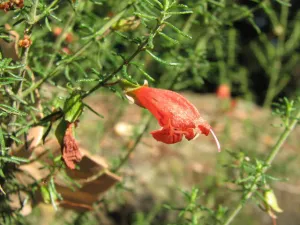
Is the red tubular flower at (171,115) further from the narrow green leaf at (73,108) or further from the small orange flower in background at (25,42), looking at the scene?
the small orange flower in background at (25,42)

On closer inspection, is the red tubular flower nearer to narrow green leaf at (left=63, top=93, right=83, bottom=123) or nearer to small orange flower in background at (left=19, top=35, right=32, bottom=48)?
narrow green leaf at (left=63, top=93, right=83, bottom=123)

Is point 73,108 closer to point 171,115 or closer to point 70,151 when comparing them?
point 70,151

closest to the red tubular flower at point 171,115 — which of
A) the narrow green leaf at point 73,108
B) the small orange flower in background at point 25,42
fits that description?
the narrow green leaf at point 73,108

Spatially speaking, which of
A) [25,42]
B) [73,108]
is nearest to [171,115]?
[73,108]

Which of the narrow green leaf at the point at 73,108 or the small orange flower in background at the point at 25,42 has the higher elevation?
the small orange flower in background at the point at 25,42

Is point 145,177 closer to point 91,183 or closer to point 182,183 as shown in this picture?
point 182,183

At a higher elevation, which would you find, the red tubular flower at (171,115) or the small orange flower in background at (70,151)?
the red tubular flower at (171,115)

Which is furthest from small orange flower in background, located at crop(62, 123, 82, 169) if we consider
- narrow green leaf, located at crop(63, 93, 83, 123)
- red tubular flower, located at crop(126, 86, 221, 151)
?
red tubular flower, located at crop(126, 86, 221, 151)

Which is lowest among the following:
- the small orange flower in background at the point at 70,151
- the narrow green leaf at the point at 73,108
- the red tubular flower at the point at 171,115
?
the small orange flower in background at the point at 70,151

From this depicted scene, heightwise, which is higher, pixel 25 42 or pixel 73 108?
pixel 25 42

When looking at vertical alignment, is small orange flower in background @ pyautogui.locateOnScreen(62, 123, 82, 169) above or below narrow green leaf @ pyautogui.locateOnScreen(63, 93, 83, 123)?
below
